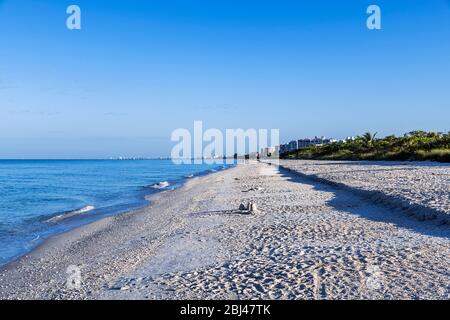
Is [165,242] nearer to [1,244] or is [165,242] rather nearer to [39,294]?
[39,294]

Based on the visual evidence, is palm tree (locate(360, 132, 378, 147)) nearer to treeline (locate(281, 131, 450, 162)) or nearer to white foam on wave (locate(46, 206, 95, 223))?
treeline (locate(281, 131, 450, 162))

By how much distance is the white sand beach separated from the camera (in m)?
5.35

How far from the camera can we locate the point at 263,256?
7059 mm

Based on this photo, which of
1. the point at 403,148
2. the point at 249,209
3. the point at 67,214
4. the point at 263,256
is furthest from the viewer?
the point at 403,148

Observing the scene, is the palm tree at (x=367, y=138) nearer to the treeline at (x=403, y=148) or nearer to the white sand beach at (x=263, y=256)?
the treeline at (x=403, y=148)

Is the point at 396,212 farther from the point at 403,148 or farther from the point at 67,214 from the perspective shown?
the point at 403,148

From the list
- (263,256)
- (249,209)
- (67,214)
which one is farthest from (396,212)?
(67,214)

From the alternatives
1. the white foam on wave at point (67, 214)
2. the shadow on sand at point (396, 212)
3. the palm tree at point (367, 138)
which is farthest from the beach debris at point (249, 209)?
the palm tree at point (367, 138)

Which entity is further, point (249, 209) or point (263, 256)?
point (249, 209)

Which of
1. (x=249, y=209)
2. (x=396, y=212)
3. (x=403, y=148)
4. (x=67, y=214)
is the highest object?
(x=403, y=148)

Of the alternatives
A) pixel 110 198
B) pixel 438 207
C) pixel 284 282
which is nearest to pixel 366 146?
pixel 110 198

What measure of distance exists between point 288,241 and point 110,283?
11.9 feet

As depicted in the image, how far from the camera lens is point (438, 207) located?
32.7 feet

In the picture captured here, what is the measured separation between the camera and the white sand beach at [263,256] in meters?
5.35
